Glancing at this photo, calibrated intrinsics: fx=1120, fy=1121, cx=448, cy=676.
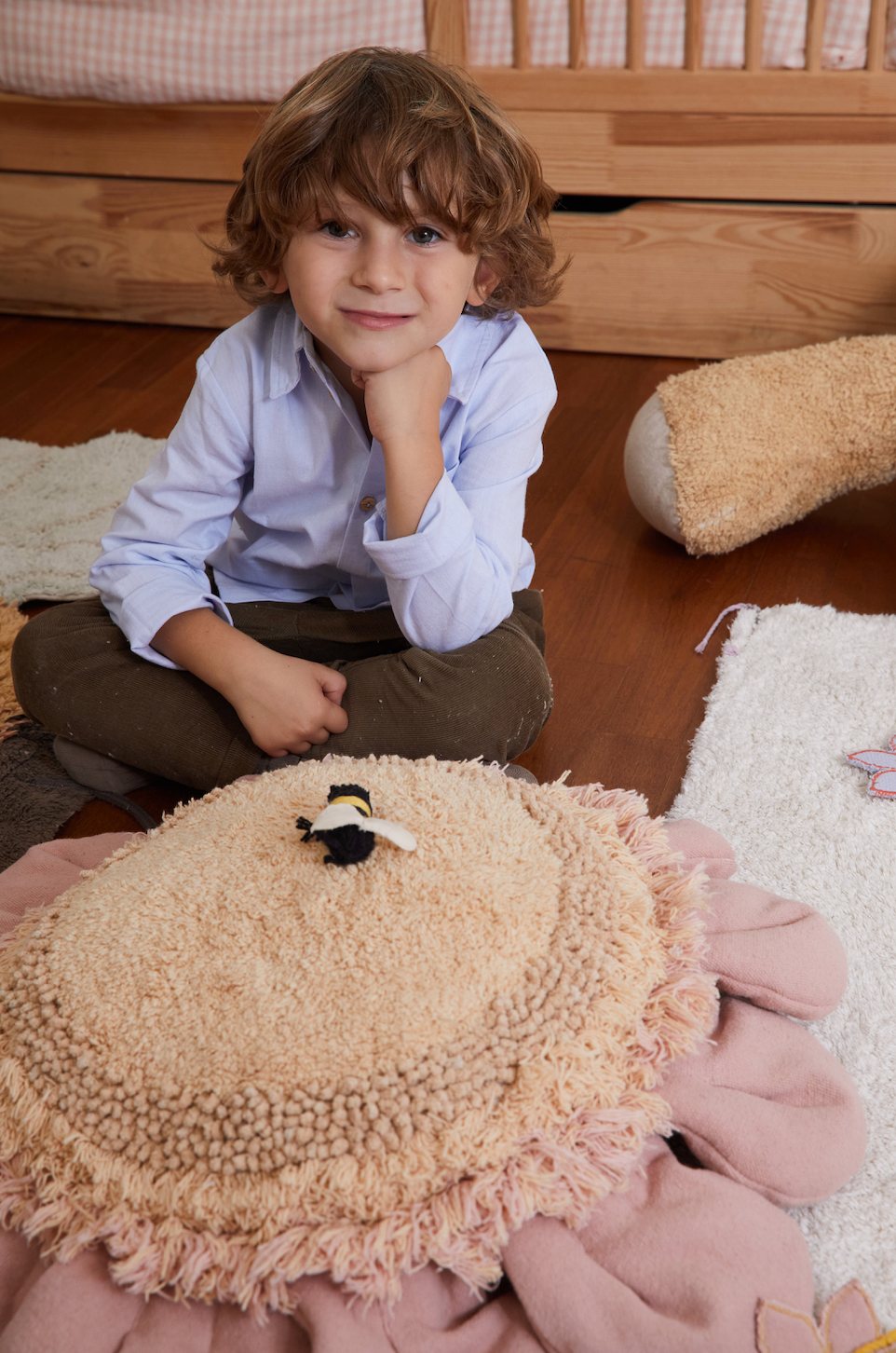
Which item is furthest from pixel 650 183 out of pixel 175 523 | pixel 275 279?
pixel 175 523

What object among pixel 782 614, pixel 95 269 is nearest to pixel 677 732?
pixel 782 614

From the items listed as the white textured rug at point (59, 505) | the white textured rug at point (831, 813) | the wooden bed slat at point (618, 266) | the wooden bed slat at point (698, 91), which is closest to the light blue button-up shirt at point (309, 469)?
the white textured rug at point (831, 813)

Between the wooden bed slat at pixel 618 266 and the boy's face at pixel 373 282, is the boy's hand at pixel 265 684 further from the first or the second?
the wooden bed slat at pixel 618 266

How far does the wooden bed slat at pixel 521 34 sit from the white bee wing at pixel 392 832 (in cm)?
152

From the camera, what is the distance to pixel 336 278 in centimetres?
89

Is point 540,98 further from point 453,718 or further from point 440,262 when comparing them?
point 453,718

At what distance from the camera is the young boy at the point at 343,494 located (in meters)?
0.89

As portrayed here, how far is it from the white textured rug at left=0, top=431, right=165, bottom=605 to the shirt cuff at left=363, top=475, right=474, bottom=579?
2.00 feet

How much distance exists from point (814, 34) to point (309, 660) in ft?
4.09

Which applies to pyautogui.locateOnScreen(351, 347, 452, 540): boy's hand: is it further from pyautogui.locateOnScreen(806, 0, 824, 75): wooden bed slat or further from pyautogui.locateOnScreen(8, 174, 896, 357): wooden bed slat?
pyautogui.locateOnScreen(806, 0, 824, 75): wooden bed slat

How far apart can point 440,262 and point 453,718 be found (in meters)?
0.38

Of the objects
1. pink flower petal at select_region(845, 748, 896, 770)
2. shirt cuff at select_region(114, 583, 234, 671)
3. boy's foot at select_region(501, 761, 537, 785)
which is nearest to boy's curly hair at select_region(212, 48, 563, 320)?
shirt cuff at select_region(114, 583, 234, 671)

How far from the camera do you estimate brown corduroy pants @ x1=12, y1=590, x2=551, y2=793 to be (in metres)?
1.00

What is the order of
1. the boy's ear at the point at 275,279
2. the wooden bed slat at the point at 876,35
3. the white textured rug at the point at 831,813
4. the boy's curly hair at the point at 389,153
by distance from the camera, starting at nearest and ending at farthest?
the white textured rug at the point at 831,813 → the boy's curly hair at the point at 389,153 → the boy's ear at the point at 275,279 → the wooden bed slat at the point at 876,35
